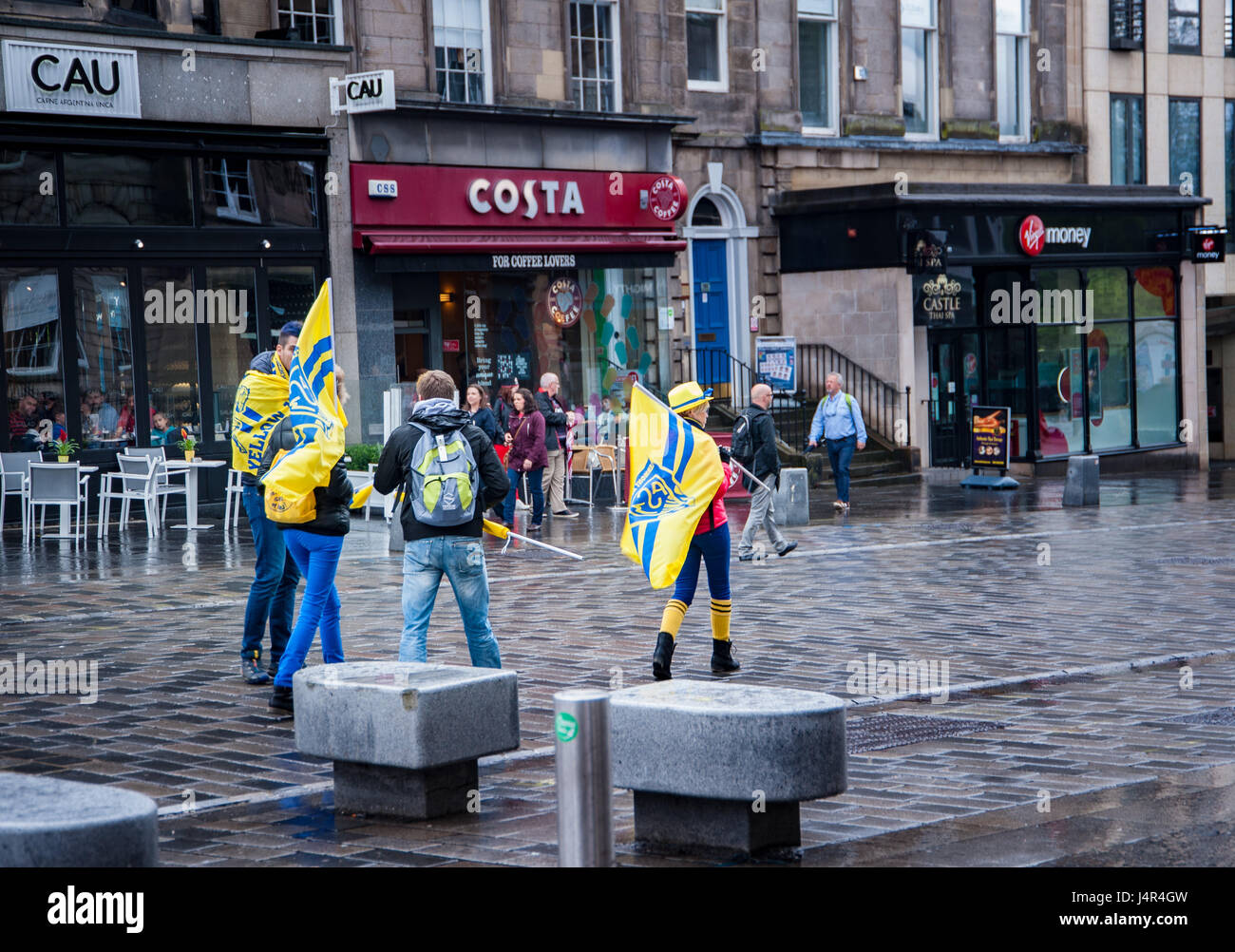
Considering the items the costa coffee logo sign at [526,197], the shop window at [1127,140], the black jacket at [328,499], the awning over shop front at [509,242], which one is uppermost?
the shop window at [1127,140]

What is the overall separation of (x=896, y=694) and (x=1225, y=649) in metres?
2.74

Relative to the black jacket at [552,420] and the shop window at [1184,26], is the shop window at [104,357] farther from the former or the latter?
the shop window at [1184,26]

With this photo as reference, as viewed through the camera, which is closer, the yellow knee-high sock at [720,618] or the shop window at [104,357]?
the yellow knee-high sock at [720,618]

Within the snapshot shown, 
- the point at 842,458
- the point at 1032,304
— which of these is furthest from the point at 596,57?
the point at 1032,304

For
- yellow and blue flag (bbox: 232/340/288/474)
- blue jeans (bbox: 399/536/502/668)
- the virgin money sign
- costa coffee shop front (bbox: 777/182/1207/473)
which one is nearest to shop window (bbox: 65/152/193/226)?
the virgin money sign

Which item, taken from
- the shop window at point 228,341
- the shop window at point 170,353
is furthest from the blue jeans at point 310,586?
the shop window at point 228,341

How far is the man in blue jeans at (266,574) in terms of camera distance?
9.33 meters

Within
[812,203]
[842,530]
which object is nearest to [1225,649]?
[842,530]

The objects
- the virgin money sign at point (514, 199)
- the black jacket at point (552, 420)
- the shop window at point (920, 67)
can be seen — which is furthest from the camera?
the shop window at point (920, 67)

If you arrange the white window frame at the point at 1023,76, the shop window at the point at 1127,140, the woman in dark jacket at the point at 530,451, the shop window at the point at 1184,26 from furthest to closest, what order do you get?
the shop window at the point at 1184,26 < the shop window at the point at 1127,140 < the white window frame at the point at 1023,76 < the woman in dark jacket at the point at 530,451

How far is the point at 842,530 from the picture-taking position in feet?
61.7

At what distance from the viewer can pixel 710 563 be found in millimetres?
9648

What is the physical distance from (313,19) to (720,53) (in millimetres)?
7473

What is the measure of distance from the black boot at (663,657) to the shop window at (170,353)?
1252 centimetres
